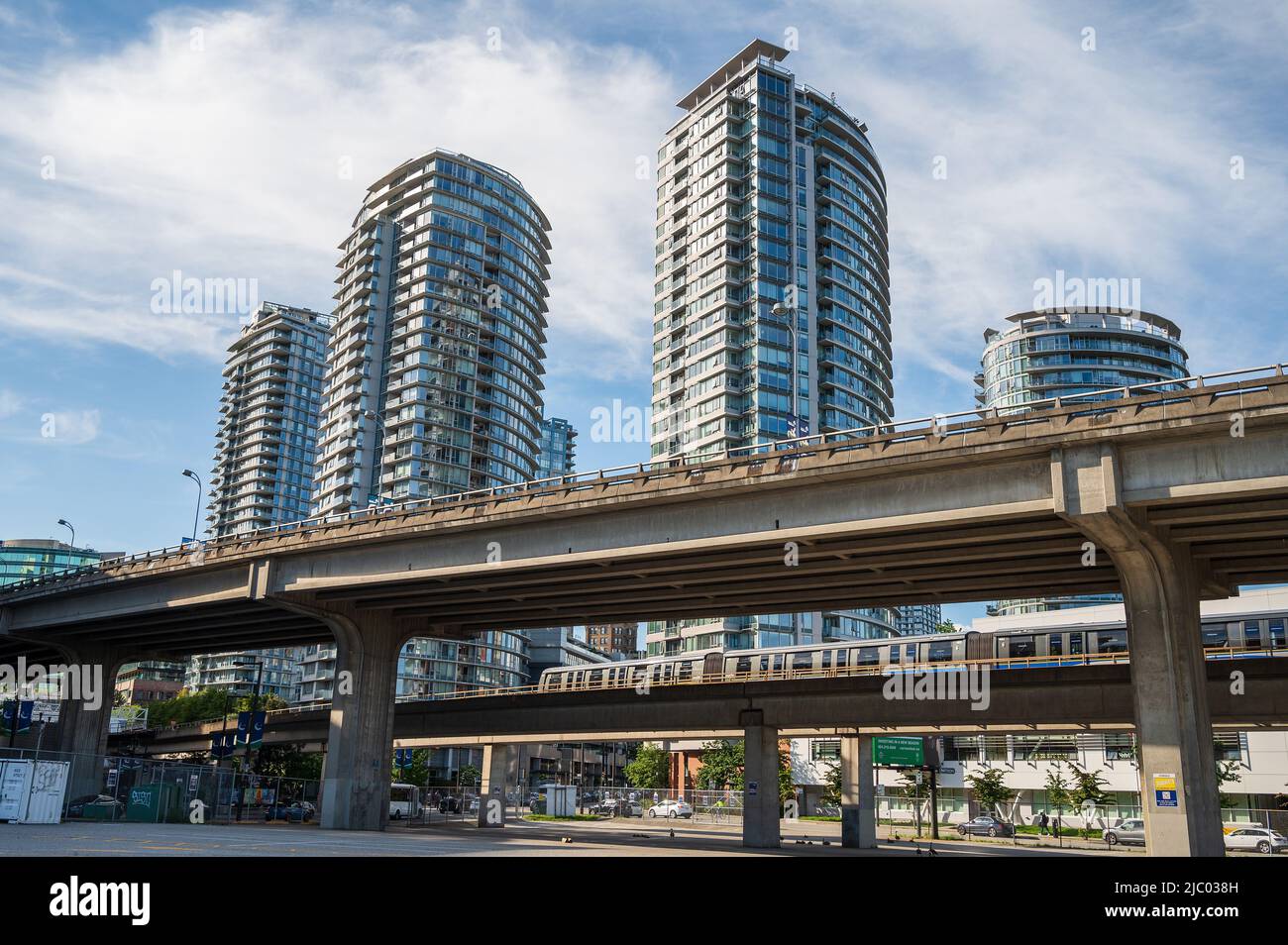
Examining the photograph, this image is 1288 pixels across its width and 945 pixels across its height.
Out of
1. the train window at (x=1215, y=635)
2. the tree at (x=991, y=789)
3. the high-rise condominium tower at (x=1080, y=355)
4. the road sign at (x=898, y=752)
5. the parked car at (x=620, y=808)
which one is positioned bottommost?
the parked car at (x=620, y=808)

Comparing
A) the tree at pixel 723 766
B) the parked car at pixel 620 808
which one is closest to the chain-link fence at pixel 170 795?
the parked car at pixel 620 808

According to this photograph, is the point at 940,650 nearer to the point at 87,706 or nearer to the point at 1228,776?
the point at 1228,776

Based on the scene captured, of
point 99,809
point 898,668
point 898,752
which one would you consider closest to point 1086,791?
point 898,752

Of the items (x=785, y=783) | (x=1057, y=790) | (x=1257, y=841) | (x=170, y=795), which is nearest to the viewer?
(x=170, y=795)

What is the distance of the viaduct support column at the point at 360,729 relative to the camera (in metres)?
52.9

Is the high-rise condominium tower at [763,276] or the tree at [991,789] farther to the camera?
the high-rise condominium tower at [763,276]

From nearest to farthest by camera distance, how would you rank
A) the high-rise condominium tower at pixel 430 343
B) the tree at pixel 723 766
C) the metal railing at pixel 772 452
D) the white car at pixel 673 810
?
1. the metal railing at pixel 772 452
2. the white car at pixel 673 810
3. the tree at pixel 723 766
4. the high-rise condominium tower at pixel 430 343

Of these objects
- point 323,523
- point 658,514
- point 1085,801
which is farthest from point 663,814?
point 658,514

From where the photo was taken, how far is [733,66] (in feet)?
436

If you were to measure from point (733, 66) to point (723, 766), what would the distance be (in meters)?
87.5

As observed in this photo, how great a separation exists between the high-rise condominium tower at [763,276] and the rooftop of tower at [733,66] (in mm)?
186

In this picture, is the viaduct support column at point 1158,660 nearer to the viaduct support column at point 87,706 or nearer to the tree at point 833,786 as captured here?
the tree at point 833,786

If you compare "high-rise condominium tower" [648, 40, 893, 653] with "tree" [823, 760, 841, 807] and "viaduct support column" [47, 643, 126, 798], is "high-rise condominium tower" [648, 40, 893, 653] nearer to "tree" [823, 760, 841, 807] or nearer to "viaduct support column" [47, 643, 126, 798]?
"tree" [823, 760, 841, 807]
